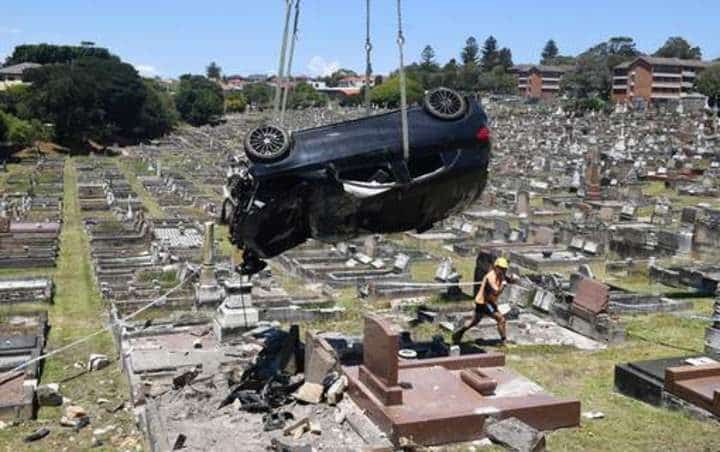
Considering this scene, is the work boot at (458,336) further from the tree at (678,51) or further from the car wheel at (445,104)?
the tree at (678,51)

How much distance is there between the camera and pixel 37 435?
10.7 meters

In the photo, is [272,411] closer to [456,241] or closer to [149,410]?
[149,410]

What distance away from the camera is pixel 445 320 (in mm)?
15836

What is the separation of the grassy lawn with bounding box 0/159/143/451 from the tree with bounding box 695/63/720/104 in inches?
3333

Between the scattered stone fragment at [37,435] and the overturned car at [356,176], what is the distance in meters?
3.72

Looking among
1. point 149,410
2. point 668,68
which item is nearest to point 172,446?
point 149,410

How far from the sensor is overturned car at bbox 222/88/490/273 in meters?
9.69

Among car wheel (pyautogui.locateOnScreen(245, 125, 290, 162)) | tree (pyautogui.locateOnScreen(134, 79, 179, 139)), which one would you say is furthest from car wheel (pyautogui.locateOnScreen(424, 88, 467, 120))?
tree (pyautogui.locateOnScreen(134, 79, 179, 139))

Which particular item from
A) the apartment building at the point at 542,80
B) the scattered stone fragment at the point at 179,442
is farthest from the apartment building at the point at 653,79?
the scattered stone fragment at the point at 179,442

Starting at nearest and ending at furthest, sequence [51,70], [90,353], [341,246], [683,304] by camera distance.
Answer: [90,353], [683,304], [341,246], [51,70]

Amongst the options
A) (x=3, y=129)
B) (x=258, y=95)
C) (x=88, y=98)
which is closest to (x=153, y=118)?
(x=88, y=98)

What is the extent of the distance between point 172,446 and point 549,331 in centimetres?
804

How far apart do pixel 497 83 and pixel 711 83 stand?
3792cm

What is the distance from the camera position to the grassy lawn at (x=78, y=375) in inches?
420
